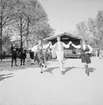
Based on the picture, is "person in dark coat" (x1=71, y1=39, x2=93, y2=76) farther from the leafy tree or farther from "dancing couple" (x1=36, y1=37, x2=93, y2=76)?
the leafy tree

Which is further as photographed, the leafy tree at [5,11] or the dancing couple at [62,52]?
the leafy tree at [5,11]

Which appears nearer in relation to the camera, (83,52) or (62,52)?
(83,52)

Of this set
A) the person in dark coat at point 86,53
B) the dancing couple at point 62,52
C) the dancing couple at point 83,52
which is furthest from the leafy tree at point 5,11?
the person in dark coat at point 86,53

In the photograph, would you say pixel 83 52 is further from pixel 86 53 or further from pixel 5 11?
pixel 5 11

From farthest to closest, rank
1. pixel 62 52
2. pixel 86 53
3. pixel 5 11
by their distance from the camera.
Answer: pixel 5 11, pixel 62 52, pixel 86 53

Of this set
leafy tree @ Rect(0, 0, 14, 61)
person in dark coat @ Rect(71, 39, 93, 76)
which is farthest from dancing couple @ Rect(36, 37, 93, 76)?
leafy tree @ Rect(0, 0, 14, 61)

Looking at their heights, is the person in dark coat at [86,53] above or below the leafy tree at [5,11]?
below

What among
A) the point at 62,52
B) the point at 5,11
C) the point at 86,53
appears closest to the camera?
the point at 86,53

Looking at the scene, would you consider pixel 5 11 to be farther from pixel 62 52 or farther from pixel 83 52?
pixel 83 52

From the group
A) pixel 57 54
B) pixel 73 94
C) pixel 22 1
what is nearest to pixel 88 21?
pixel 22 1

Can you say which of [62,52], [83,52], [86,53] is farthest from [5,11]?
[86,53]

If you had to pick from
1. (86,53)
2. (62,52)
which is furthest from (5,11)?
(86,53)

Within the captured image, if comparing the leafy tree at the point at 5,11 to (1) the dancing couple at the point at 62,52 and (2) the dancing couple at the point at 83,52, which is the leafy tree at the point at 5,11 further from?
(2) the dancing couple at the point at 83,52

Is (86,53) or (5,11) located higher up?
(5,11)
